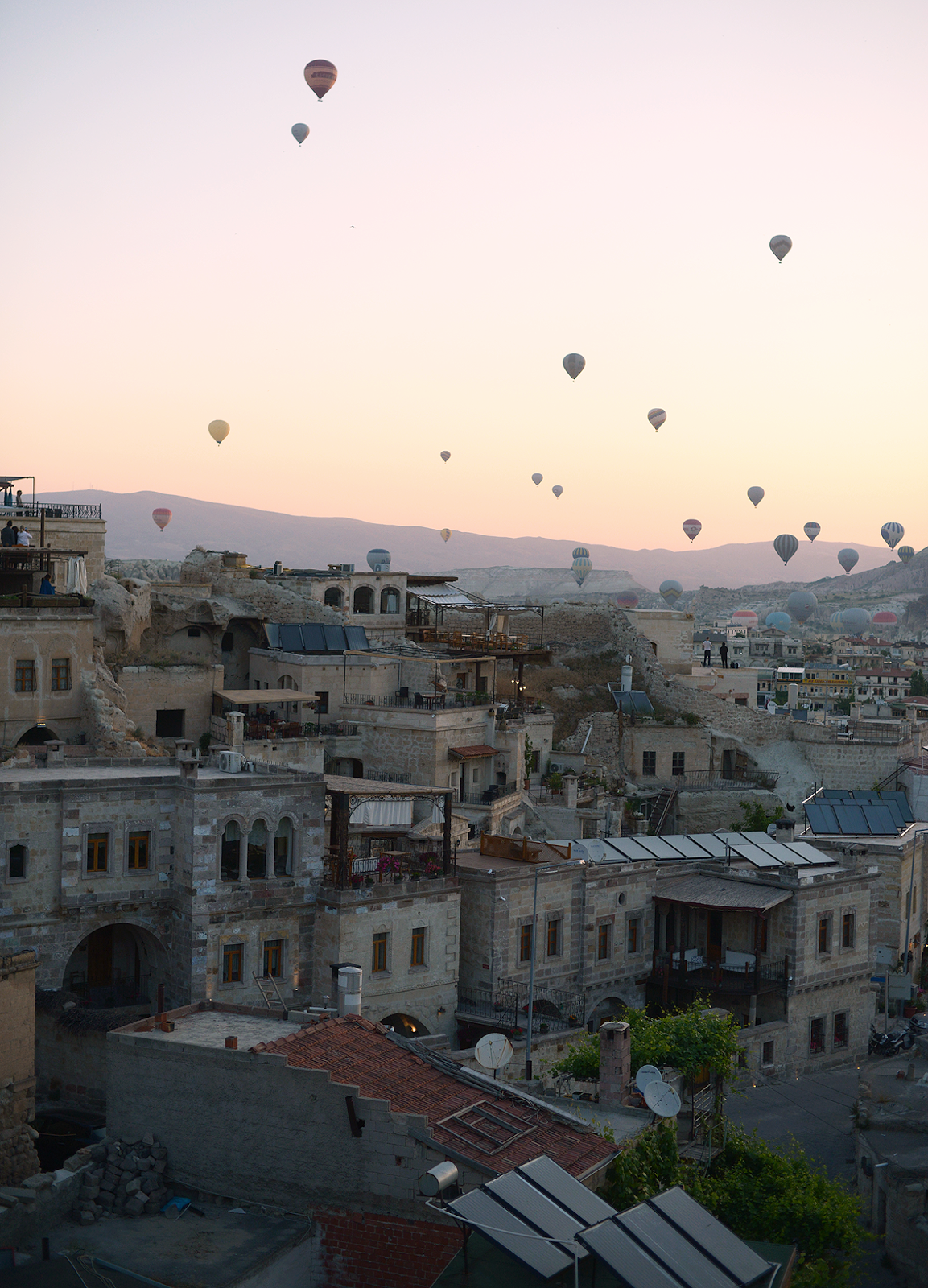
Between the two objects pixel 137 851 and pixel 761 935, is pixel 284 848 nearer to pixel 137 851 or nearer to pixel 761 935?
pixel 137 851

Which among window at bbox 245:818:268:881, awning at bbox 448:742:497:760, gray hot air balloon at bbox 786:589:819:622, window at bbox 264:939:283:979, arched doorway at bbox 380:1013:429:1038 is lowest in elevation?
arched doorway at bbox 380:1013:429:1038

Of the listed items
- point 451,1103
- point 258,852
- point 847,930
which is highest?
point 258,852

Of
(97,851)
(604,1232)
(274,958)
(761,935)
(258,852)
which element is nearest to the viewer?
(604,1232)

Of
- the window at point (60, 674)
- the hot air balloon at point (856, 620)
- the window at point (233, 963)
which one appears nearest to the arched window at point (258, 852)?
the window at point (233, 963)

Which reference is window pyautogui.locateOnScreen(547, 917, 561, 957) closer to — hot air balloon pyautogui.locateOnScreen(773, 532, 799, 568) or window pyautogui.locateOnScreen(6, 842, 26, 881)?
window pyautogui.locateOnScreen(6, 842, 26, 881)

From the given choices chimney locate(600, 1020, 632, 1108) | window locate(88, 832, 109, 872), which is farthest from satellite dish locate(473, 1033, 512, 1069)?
window locate(88, 832, 109, 872)

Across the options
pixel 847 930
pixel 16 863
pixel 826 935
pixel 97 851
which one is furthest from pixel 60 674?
pixel 847 930
